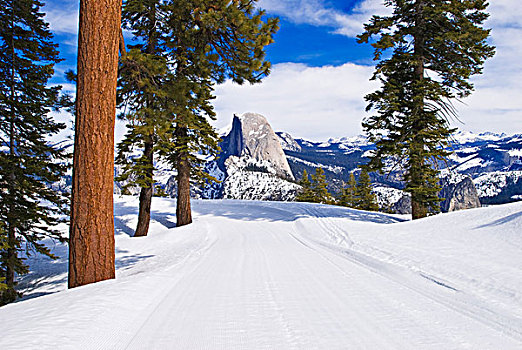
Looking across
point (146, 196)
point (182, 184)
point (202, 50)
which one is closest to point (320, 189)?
point (182, 184)

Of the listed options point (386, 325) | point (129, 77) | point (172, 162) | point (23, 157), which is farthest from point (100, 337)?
point (172, 162)

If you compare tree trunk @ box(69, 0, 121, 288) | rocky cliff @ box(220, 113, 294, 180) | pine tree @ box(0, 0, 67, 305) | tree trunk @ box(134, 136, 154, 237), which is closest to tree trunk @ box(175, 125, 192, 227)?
tree trunk @ box(134, 136, 154, 237)

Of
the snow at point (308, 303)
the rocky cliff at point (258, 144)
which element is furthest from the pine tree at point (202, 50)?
the rocky cliff at point (258, 144)

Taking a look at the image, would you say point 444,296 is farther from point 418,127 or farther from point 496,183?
point 496,183

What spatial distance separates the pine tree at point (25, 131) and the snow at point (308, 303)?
6808mm

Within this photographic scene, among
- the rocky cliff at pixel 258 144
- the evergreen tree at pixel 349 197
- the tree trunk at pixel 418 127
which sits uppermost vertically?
the rocky cliff at pixel 258 144

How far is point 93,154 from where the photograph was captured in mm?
4191

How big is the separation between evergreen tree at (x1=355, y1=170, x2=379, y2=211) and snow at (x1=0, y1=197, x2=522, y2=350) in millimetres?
33180

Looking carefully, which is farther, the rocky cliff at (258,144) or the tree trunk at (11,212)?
the rocky cliff at (258,144)

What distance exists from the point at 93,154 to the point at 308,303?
3409 millimetres

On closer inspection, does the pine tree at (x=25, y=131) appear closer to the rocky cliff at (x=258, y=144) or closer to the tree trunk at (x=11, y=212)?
the tree trunk at (x=11, y=212)

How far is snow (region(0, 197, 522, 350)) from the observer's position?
2350mm

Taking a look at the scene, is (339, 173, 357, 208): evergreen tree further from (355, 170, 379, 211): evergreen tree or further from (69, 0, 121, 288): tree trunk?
(69, 0, 121, 288): tree trunk

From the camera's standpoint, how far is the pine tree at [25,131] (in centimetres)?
927
